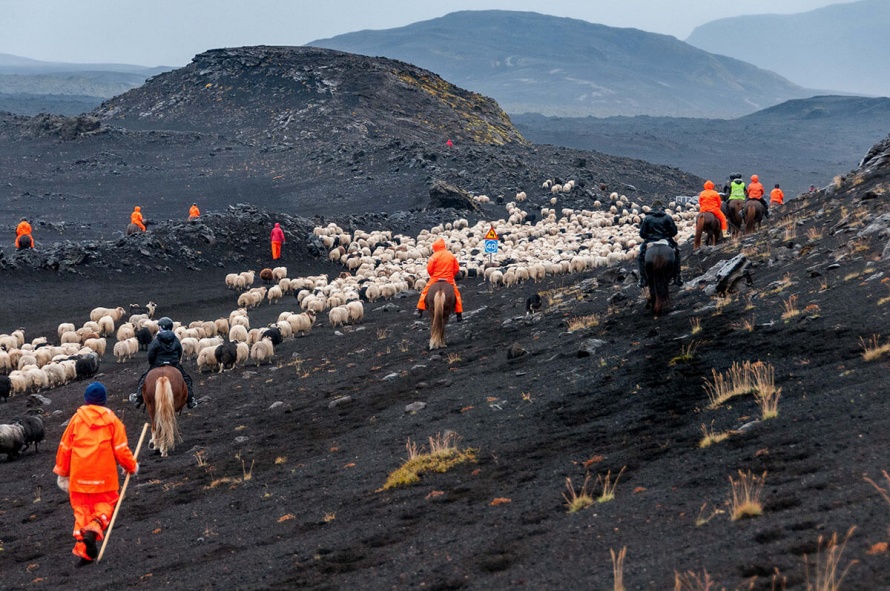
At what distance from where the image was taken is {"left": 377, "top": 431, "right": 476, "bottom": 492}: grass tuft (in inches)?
385

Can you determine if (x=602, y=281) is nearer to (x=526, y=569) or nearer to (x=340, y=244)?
(x=526, y=569)

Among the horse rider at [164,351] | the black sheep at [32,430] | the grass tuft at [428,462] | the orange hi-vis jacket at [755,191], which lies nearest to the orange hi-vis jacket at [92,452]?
the grass tuft at [428,462]

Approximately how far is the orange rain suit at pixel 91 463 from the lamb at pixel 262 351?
11187mm

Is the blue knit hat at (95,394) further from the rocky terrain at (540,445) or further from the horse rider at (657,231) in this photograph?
the horse rider at (657,231)

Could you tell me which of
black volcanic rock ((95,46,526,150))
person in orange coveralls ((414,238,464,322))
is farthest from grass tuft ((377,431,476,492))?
black volcanic rock ((95,46,526,150))

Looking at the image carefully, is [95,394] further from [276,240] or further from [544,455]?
[276,240]

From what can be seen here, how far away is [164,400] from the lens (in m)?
13.0

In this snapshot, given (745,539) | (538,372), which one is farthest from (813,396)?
(538,372)

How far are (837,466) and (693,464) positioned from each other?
1349mm

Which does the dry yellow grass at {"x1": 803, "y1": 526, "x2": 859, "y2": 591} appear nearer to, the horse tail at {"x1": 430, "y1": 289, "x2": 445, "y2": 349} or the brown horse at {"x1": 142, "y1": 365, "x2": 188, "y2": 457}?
the brown horse at {"x1": 142, "y1": 365, "x2": 188, "y2": 457}

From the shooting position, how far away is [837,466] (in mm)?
7020

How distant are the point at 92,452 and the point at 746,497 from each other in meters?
5.69

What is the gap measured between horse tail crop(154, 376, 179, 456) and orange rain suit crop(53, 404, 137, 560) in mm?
3883

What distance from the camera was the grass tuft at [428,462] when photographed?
32.1ft
